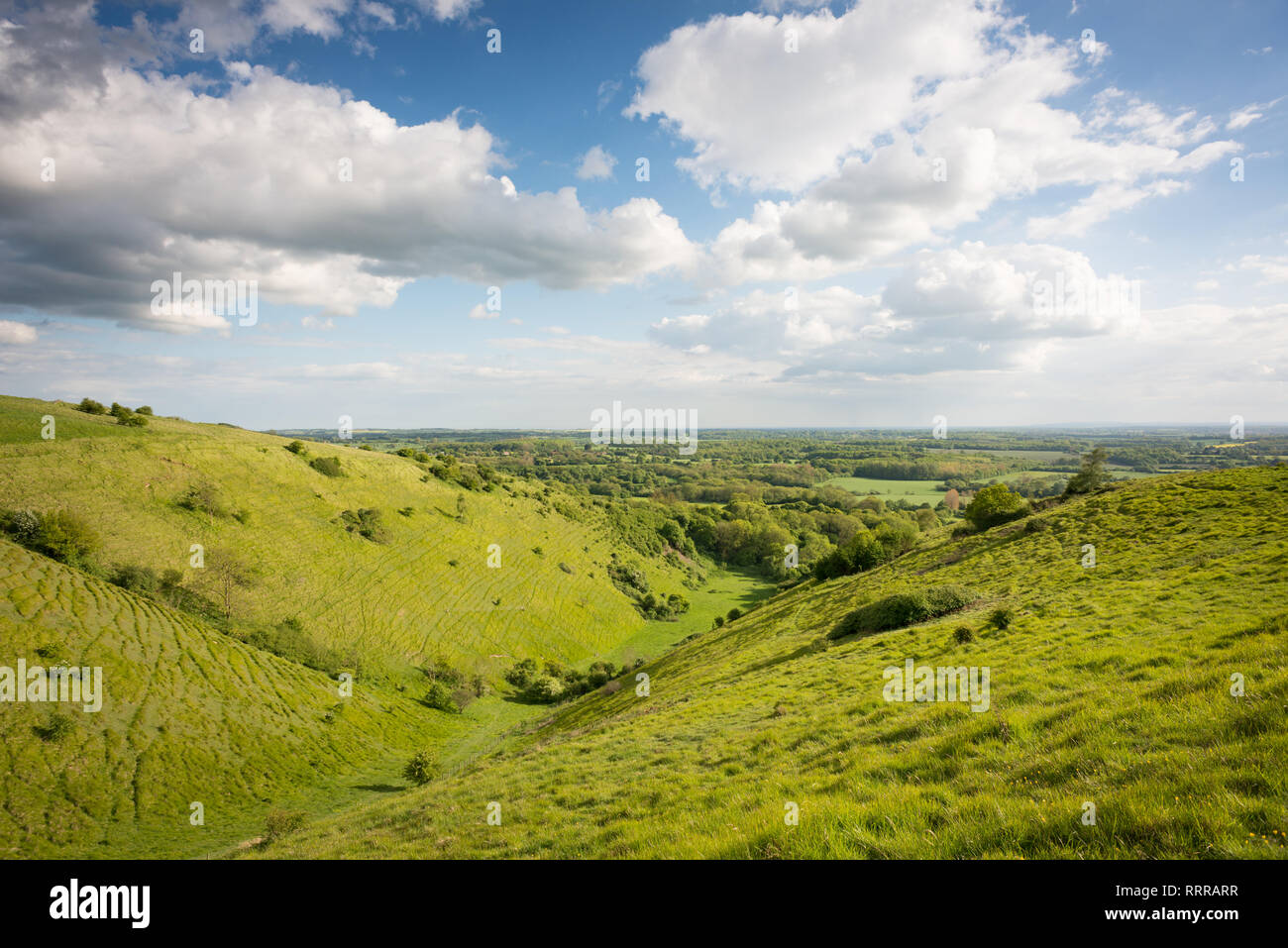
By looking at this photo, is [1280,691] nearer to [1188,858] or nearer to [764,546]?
[1188,858]

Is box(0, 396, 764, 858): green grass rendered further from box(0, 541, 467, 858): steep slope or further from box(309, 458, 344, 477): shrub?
box(309, 458, 344, 477): shrub

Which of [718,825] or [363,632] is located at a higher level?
[718,825]

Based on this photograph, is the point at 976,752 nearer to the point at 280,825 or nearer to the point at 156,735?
the point at 280,825


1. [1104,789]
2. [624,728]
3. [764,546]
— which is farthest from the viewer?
[764,546]
